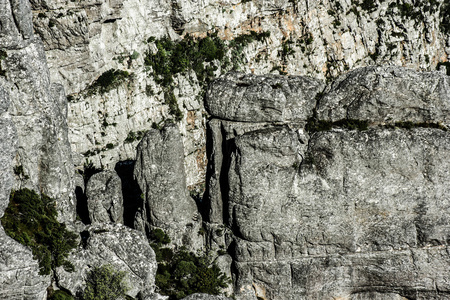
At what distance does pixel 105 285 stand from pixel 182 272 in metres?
4.41

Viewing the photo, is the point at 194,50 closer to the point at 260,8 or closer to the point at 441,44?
the point at 260,8

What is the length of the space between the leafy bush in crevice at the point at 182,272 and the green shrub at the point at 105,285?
2.26 m

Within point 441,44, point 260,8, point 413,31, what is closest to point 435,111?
point 260,8

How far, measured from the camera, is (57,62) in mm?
51531

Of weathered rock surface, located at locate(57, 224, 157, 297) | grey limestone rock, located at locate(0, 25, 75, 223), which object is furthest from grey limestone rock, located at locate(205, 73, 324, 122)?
grey limestone rock, located at locate(0, 25, 75, 223)

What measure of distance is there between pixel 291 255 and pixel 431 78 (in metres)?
12.3

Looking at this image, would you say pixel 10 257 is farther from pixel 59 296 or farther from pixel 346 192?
pixel 346 192

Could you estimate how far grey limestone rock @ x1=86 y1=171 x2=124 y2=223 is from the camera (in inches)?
1286

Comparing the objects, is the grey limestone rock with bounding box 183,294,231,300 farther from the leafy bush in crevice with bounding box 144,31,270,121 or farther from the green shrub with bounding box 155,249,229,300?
the leafy bush in crevice with bounding box 144,31,270,121

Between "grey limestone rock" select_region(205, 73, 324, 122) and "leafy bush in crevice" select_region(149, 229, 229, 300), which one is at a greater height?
"grey limestone rock" select_region(205, 73, 324, 122)

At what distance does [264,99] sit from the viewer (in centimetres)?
3039

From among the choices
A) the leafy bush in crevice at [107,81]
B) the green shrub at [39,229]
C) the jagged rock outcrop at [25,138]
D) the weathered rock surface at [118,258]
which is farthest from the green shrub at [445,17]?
the green shrub at [39,229]

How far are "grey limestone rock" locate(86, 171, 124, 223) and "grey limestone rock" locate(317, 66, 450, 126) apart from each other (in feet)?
41.9

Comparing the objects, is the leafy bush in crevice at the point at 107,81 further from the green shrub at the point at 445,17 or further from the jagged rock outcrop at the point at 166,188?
the green shrub at the point at 445,17
